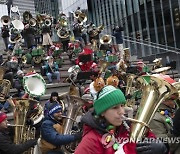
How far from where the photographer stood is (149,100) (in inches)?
119

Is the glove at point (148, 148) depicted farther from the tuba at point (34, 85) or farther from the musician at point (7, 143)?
the tuba at point (34, 85)

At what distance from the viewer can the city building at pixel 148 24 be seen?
62.3 ft

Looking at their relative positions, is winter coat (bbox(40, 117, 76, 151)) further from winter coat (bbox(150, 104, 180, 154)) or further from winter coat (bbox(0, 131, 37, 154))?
winter coat (bbox(150, 104, 180, 154))

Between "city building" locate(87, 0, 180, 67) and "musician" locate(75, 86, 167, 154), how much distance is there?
15022mm

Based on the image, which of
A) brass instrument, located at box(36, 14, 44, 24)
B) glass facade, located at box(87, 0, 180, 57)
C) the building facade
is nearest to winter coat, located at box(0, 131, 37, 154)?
brass instrument, located at box(36, 14, 44, 24)

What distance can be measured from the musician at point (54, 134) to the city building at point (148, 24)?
42.2 ft

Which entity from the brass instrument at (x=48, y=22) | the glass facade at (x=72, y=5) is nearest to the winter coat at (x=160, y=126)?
the brass instrument at (x=48, y=22)

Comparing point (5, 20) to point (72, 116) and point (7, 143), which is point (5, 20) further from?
point (7, 143)

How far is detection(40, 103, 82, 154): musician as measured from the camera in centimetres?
482

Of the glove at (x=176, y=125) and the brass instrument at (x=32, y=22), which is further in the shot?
the brass instrument at (x=32, y=22)

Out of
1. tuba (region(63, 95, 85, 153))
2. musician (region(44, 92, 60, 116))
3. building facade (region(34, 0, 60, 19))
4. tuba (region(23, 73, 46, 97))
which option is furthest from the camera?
building facade (region(34, 0, 60, 19))

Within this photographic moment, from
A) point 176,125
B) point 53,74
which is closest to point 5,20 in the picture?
point 53,74

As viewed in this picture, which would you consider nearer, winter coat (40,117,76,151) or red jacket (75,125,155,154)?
red jacket (75,125,155,154)

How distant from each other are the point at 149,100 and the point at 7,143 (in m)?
2.24
